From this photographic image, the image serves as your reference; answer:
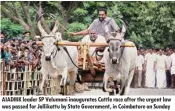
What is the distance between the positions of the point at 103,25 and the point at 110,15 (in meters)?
0.22

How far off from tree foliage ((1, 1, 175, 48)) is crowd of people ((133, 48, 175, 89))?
156 mm

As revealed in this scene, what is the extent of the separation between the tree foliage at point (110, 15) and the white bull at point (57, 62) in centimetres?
17

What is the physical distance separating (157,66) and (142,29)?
2.23 ft

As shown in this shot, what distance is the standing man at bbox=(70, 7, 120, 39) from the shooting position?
7238 mm

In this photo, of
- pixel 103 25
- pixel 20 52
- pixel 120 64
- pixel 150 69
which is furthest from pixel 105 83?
pixel 20 52

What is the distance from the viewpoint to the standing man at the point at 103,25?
724 centimetres

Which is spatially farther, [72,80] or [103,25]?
[72,80]

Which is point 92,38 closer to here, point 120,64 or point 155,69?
point 120,64

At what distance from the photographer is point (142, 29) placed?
7418 mm

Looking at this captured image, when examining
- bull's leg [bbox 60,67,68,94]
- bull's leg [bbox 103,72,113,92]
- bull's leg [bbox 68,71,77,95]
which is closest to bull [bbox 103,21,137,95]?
bull's leg [bbox 103,72,113,92]

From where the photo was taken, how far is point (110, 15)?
24.0 ft

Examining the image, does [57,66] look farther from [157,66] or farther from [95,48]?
[157,66]

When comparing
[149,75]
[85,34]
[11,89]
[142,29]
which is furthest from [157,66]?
[11,89]

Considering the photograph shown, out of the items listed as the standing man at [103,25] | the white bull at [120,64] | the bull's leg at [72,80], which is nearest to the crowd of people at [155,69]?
the white bull at [120,64]
